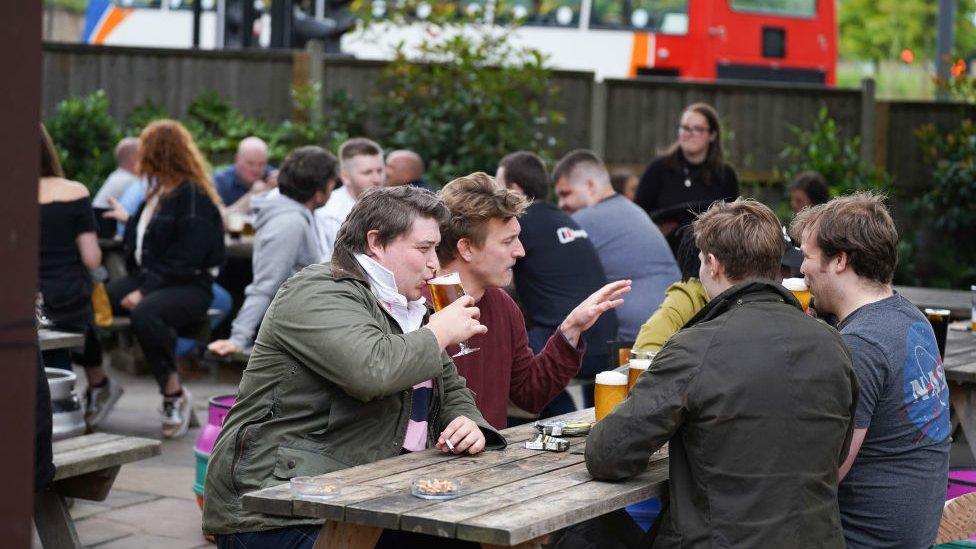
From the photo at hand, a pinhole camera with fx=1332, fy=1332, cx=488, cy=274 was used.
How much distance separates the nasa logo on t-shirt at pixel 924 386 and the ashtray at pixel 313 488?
159 centimetres

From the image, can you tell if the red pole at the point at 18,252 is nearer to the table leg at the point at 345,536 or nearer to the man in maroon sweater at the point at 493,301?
the table leg at the point at 345,536

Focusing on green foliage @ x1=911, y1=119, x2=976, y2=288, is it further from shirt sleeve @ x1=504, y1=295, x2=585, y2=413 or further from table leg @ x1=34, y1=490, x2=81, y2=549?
Result: table leg @ x1=34, y1=490, x2=81, y2=549

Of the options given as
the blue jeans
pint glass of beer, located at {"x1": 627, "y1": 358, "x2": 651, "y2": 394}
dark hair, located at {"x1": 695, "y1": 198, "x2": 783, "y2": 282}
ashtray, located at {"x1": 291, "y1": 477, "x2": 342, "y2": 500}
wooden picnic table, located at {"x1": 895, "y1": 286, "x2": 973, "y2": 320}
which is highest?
dark hair, located at {"x1": 695, "y1": 198, "x2": 783, "y2": 282}

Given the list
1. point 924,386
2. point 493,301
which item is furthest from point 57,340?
point 924,386

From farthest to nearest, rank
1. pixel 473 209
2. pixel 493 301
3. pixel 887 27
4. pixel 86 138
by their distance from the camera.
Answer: pixel 887 27
pixel 86 138
pixel 493 301
pixel 473 209

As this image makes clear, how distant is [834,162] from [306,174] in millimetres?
6458

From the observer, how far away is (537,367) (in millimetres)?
4461

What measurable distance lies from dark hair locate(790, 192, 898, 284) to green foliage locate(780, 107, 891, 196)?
825 centimetres

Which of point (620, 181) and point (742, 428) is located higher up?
point (620, 181)

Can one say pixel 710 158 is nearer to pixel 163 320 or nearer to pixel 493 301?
pixel 163 320

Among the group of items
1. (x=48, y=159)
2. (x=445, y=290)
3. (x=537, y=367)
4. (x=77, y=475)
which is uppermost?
(x=48, y=159)

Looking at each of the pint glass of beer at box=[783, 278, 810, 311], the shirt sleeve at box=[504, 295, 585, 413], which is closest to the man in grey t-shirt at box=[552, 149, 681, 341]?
the shirt sleeve at box=[504, 295, 585, 413]

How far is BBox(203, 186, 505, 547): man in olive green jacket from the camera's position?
331 cm

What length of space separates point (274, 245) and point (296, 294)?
147 inches
